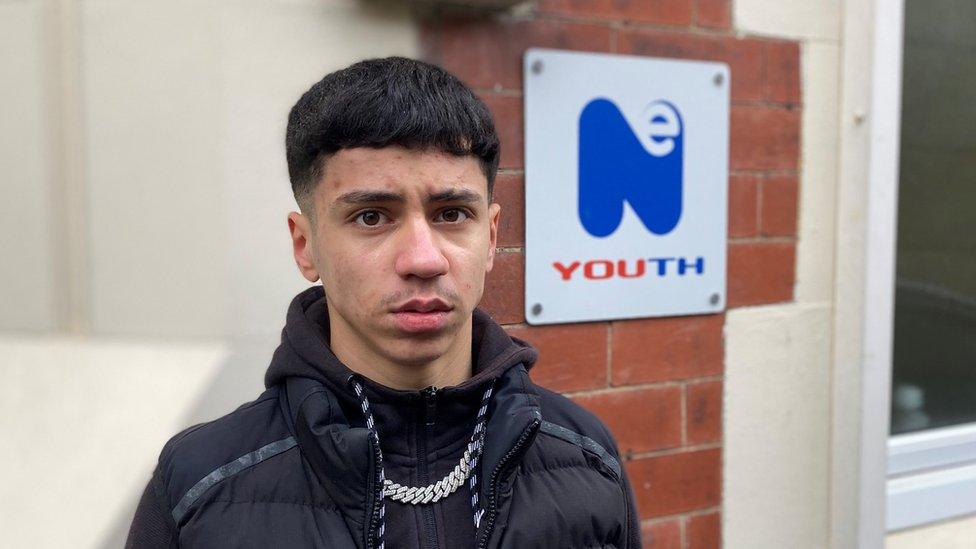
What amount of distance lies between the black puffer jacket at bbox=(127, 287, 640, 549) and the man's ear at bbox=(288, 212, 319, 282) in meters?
0.06

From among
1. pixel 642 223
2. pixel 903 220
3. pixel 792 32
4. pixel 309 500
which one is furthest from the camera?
pixel 903 220

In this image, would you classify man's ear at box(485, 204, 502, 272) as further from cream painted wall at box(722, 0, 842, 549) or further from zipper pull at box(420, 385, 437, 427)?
cream painted wall at box(722, 0, 842, 549)

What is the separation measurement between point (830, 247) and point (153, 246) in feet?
5.29

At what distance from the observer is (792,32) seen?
2189 mm

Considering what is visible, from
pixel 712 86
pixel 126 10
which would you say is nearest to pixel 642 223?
pixel 712 86

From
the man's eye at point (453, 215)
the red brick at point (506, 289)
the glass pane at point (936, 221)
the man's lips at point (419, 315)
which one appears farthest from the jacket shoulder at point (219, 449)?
the glass pane at point (936, 221)

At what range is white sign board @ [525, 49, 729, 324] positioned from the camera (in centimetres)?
189

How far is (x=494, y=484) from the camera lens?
1184 mm

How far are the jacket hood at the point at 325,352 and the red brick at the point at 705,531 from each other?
1012 mm

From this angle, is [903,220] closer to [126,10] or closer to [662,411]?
[662,411]

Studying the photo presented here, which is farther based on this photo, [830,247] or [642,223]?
[830,247]

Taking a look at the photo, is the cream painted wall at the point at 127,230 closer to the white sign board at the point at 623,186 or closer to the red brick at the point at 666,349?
the white sign board at the point at 623,186

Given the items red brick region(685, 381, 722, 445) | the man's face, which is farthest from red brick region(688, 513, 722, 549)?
the man's face

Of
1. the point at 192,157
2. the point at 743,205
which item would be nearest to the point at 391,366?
the point at 192,157
